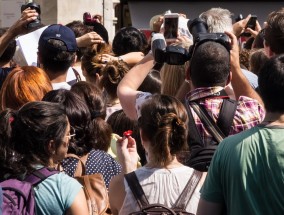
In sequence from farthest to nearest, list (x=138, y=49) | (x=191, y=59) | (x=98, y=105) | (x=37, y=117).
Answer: (x=138, y=49), (x=98, y=105), (x=191, y=59), (x=37, y=117)

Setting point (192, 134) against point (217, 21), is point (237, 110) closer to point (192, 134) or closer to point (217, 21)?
point (192, 134)

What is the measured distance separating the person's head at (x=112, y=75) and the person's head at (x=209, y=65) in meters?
1.77

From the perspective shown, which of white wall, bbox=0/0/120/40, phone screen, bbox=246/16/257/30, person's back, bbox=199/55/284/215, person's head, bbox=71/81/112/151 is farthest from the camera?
white wall, bbox=0/0/120/40

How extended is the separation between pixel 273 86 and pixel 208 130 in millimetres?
908

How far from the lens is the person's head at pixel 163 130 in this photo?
168 inches

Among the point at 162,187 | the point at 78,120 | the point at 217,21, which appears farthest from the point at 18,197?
the point at 217,21

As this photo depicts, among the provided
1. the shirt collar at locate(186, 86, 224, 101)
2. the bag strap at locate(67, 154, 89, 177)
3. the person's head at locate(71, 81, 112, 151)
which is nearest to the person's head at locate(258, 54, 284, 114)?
the shirt collar at locate(186, 86, 224, 101)

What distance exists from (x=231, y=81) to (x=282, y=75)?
1.32 m

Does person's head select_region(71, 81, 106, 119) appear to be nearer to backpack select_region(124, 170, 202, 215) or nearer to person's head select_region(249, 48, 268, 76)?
backpack select_region(124, 170, 202, 215)

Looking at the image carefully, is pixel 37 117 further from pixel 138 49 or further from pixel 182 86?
pixel 138 49

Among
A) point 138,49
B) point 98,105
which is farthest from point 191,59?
point 138,49

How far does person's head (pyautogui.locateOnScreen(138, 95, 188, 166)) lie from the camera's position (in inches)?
168

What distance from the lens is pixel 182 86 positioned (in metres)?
5.14

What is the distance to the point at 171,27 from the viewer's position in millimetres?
5684
